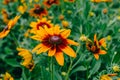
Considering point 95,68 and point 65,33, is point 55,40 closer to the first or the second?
point 65,33

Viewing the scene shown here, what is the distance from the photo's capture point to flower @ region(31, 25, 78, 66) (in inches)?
59.6

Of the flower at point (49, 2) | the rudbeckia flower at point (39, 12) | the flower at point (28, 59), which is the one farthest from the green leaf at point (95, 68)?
the flower at point (49, 2)

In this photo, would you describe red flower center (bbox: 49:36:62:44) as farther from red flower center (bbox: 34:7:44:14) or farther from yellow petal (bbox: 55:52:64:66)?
red flower center (bbox: 34:7:44:14)

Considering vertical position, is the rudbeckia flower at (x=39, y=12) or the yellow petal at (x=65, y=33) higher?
the rudbeckia flower at (x=39, y=12)

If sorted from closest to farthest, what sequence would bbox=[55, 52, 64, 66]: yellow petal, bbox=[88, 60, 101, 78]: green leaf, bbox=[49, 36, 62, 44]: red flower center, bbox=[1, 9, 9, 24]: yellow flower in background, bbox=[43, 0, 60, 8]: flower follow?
bbox=[55, 52, 64, 66]: yellow petal
bbox=[49, 36, 62, 44]: red flower center
bbox=[88, 60, 101, 78]: green leaf
bbox=[43, 0, 60, 8]: flower
bbox=[1, 9, 9, 24]: yellow flower in background

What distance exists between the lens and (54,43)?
5.21 feet

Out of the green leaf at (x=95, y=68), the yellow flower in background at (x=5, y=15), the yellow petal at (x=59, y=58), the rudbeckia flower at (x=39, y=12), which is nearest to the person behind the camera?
the yellow petal at (x=59, y=58)

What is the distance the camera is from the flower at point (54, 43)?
59.6 inches

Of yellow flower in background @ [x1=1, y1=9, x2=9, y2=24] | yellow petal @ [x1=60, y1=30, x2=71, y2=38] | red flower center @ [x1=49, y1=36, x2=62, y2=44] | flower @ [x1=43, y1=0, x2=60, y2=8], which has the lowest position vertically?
red flower center @ [x1=49, y1=36, x2=62, y2=44]

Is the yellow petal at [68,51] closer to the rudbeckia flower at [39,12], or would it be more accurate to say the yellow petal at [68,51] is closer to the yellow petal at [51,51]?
the yellow petal at [51,51]

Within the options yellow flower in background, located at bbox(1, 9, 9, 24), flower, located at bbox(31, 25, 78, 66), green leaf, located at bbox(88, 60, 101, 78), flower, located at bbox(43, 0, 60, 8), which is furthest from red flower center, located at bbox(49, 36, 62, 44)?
yellow flower in background, located at bbox(1, 9, 9, 24)

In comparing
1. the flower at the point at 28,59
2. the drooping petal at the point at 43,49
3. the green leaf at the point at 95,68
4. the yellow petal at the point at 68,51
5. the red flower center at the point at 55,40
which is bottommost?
the green leaf at the point at 95,68

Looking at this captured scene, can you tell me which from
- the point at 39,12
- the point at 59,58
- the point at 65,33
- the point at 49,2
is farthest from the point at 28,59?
the point at 49,2

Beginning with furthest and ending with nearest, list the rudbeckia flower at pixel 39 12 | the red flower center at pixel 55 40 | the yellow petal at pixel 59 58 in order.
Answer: the rudbeckia flower at pixel 39 12 → the red flower center at pixel 55 40 → the yellow petal at pixel 59 58
